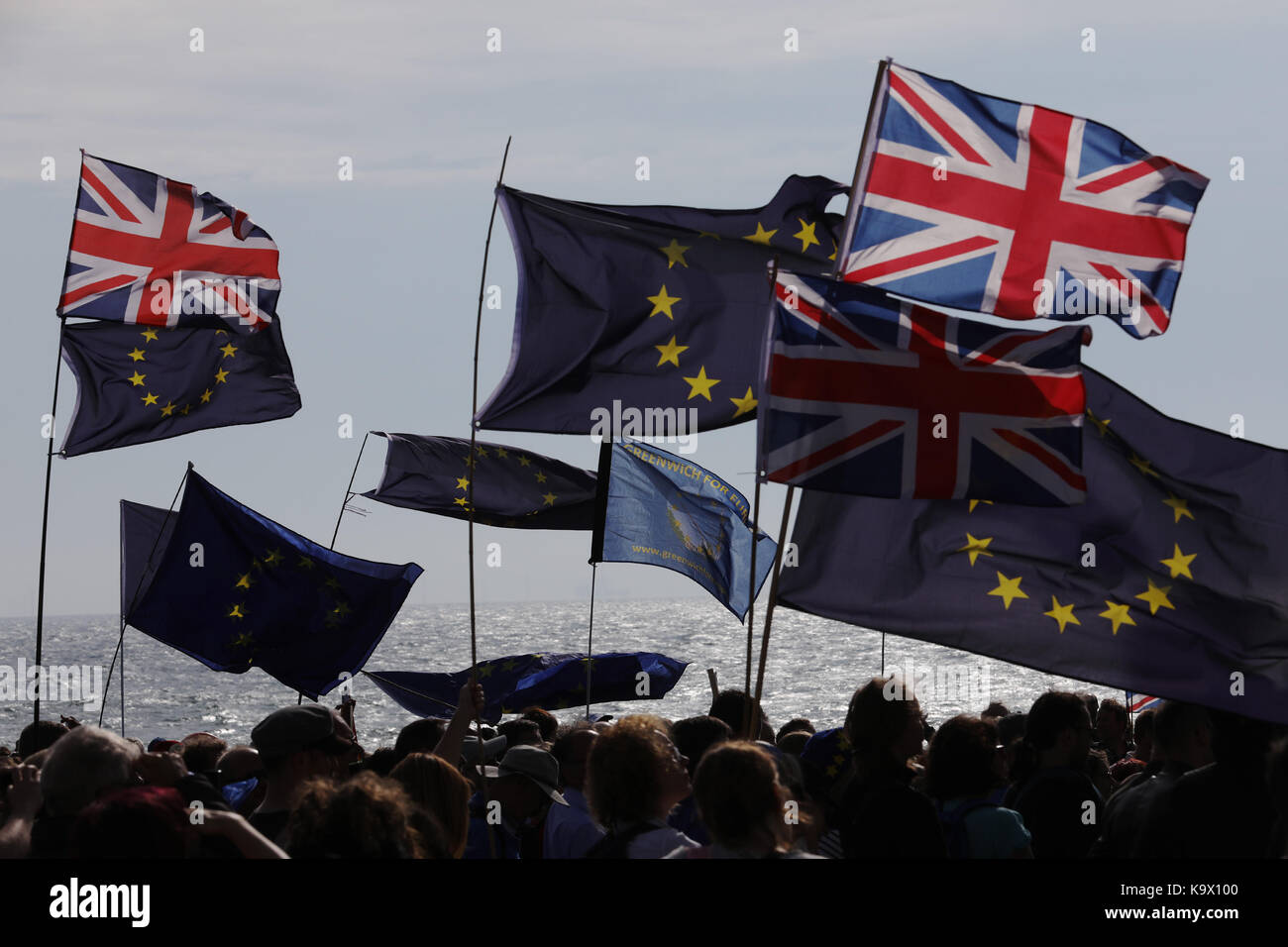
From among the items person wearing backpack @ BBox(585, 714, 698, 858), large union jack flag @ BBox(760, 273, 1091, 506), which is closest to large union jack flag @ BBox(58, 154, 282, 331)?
large union jack flag @ BBox(760, 273, 1091, 506)

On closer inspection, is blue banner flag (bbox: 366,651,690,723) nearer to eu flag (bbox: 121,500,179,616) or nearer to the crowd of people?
eu flag (bbox: 121,500,179,616)

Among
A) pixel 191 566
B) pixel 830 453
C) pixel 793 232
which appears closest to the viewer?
pixel 830 453

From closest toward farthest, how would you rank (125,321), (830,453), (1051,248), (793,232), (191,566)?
(830,453) → (1051,248) → (793,232) → (191,566) → (125,321)

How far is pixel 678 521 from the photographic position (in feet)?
41.1

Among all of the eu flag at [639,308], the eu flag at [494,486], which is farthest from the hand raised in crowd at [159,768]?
the eu flag at [494,486]

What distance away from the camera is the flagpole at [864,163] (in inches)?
306

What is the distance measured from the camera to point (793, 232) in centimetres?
920

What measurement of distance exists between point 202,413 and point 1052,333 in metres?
9.01

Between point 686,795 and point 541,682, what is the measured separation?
10.9 m

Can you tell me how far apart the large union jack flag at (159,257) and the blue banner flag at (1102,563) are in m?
8.03

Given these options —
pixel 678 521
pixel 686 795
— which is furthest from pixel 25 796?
pixel 678 521

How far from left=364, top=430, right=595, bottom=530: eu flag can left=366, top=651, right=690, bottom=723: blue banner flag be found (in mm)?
1758
